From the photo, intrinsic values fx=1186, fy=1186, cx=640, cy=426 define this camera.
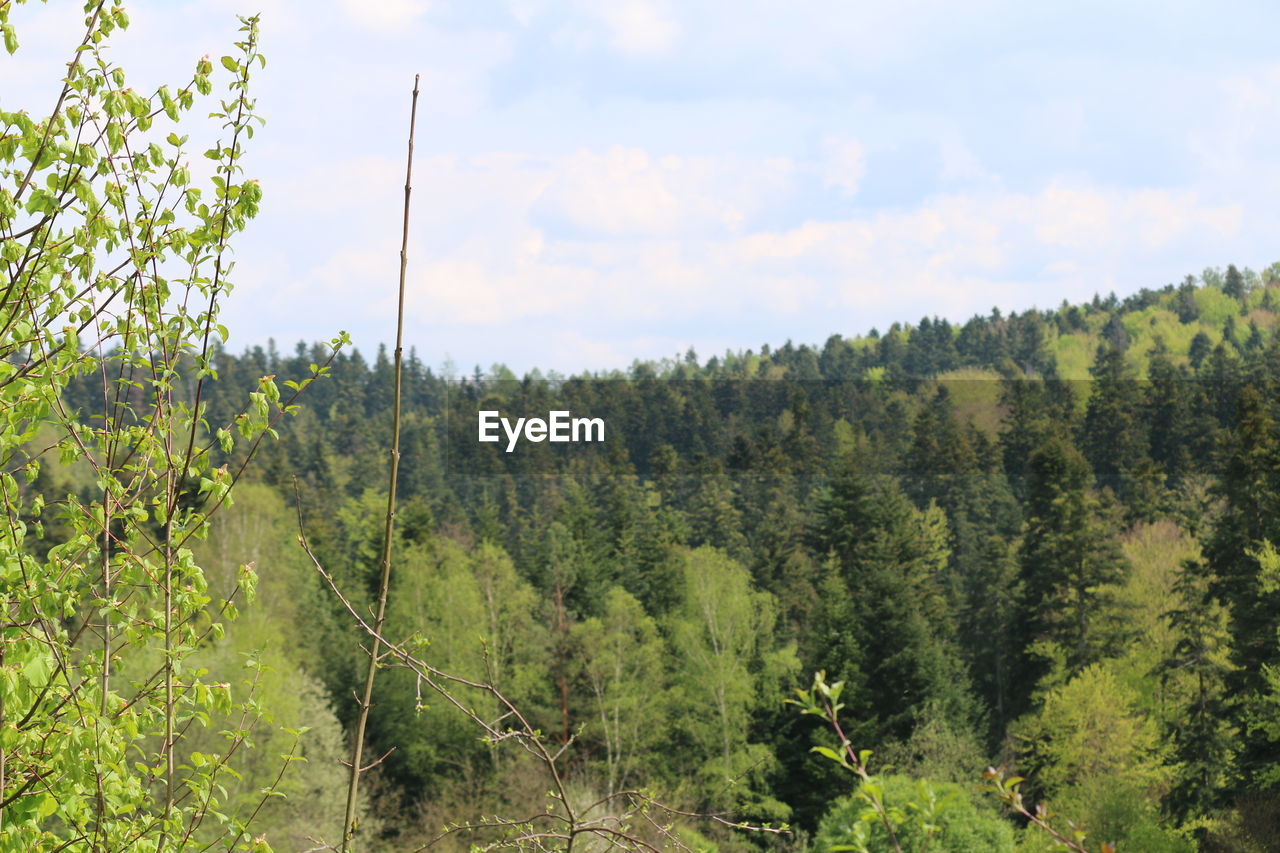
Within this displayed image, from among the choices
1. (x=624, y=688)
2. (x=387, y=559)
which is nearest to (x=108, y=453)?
(x=387, y=559)

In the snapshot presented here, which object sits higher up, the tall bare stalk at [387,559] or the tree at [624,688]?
the tall bare stalk at [387,559]

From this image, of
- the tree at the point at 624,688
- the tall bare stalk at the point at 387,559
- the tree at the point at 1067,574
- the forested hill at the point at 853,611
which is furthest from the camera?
the tree at the point at 1067,574

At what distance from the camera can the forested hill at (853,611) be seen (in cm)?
2242

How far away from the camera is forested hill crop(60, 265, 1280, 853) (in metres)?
22.4

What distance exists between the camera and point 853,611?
2736cm

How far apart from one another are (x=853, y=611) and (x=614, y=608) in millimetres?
5594

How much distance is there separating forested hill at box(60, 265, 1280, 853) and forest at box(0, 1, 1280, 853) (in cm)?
13

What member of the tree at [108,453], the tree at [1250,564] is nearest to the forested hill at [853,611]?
the tree at [1250,564]

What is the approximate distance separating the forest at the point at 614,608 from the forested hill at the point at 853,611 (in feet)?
0.42

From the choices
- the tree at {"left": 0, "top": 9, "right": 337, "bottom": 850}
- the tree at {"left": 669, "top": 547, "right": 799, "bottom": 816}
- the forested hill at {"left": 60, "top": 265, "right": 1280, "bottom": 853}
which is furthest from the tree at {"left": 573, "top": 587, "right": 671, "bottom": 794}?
the tree at {"left": 0, "top": 9, "right": 337, "bottom": 850}

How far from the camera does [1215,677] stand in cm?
2302

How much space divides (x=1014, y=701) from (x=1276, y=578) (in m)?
10.0

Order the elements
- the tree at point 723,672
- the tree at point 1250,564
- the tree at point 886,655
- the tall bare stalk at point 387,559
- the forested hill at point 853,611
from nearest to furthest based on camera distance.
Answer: the tall bare stalk at point 387,559
the tree at point 1250,564
the forested hill at point 853,611
the tree at point 886,655
the tree at point 723,672

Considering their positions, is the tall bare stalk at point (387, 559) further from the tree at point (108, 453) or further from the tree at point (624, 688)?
the tree at point (624, 688)
